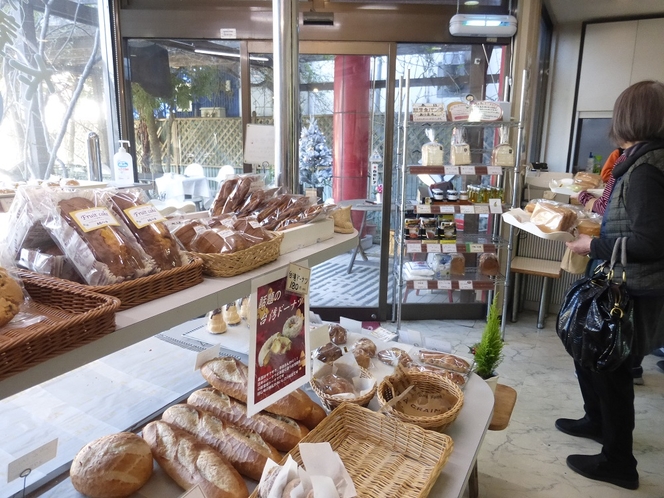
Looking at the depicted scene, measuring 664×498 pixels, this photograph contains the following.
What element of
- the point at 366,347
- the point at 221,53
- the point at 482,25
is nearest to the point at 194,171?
the point at 221,53

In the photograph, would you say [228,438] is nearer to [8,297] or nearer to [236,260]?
[236,260]

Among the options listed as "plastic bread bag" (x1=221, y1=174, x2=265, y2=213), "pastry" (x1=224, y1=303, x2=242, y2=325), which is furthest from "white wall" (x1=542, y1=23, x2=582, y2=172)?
"plastic bread bag" (x1=221, y1=174, x2=265, y2=213)

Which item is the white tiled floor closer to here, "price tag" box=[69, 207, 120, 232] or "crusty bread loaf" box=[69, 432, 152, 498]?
"crusty bread loaf" box=[69, 432, 152, 498]

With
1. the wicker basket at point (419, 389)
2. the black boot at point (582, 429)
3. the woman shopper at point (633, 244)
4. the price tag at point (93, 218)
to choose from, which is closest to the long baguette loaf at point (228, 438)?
the wicker basket at point (419, 389)

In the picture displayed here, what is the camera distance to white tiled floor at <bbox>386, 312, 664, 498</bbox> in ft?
7.02

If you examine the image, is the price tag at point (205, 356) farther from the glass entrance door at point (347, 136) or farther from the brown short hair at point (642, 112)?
the glass entrance door at point (347, 136)

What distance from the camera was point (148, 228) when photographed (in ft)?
2.97

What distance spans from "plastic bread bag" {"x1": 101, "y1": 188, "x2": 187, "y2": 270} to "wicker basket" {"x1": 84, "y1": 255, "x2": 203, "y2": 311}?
3 cm

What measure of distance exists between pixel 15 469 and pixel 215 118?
318 centimetres

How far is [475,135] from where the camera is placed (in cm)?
384

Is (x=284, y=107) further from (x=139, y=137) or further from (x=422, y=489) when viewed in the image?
(x=139, y=137)

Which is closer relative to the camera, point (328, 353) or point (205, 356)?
point (205, 356)

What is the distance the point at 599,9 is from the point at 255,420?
4.98 m

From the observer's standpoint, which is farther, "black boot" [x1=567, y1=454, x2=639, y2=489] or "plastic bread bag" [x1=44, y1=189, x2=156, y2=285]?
"black boot" [x1=567, y1=454, x2=639, y2=489]
